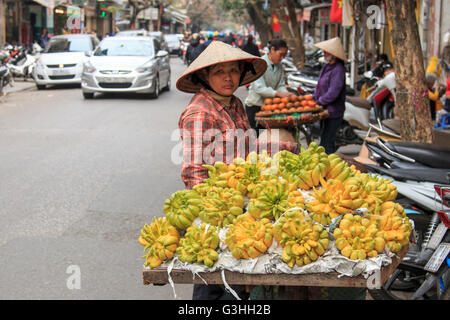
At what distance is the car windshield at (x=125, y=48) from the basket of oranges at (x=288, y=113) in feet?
32.2

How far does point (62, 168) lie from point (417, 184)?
5335mm

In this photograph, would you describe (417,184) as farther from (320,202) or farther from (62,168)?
(62,168)

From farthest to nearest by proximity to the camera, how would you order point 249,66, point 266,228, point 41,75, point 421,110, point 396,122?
point 41,75, point 396,122, point 421,110, point 249,66, point 266,228

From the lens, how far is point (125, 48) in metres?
16.8

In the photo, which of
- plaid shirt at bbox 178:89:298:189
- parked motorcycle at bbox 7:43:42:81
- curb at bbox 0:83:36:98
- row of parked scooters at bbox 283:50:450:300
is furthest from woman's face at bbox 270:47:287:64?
parked motorcycle at bbox 7:43:42:81

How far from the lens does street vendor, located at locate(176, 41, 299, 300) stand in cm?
321

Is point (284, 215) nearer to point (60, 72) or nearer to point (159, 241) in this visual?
point (159, 241)

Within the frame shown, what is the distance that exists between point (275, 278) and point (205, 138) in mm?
1070

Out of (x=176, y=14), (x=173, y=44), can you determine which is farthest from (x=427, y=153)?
(x=176, y=14)

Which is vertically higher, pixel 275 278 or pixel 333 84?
pixel 333 84

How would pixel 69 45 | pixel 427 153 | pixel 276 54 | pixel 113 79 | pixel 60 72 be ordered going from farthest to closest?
pixel 69 45 → pixel 60 72 → pixel 113 79 → pixel 276 54 → pixel 427 153

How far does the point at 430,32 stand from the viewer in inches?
535

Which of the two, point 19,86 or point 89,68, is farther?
point 19,86
